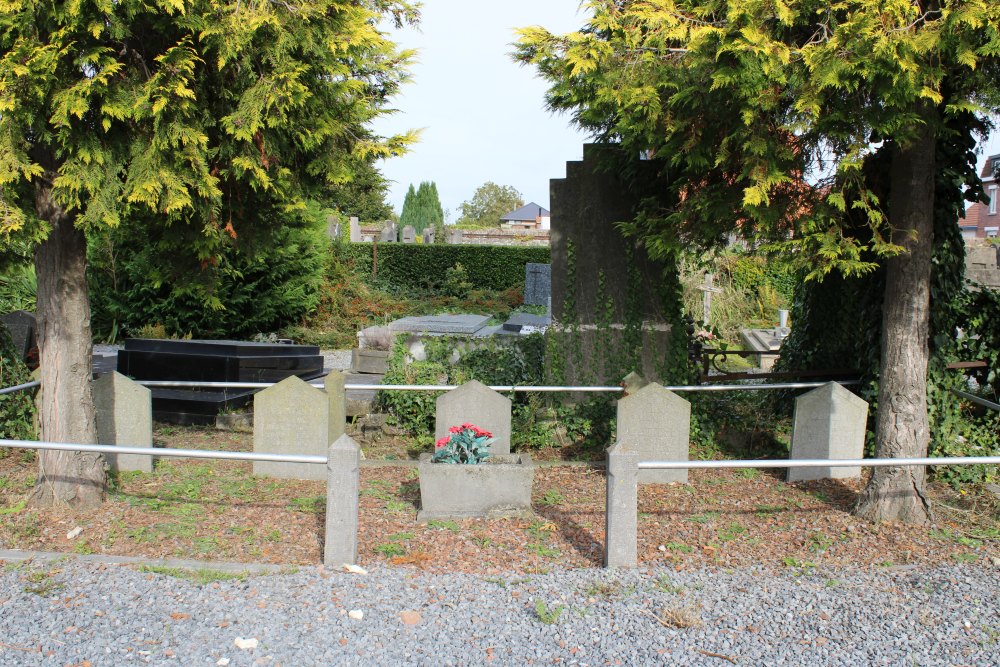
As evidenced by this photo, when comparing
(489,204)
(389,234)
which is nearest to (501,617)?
(389,234)

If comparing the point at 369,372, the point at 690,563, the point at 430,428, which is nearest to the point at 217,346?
the point at 369,372

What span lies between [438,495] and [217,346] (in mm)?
4572

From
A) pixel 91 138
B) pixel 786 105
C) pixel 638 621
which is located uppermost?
pixel 786 105

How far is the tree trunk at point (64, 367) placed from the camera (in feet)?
18.0

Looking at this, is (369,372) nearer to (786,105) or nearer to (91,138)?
(91,138)

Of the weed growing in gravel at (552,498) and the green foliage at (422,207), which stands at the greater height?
the green foliage at (422,207)

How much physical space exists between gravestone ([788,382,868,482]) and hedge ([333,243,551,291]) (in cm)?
2030

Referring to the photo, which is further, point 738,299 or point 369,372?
point 738,299

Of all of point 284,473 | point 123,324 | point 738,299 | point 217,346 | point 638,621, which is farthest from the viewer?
point 738,299

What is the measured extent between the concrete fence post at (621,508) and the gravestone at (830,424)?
7.99 feet

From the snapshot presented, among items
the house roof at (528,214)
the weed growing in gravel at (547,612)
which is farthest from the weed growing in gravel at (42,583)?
the house roof at (528,214)

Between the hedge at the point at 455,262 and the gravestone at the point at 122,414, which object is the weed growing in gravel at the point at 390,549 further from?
the hedge at the point at 455,262

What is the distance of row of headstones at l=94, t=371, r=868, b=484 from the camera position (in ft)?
21.3

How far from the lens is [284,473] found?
6793mm
